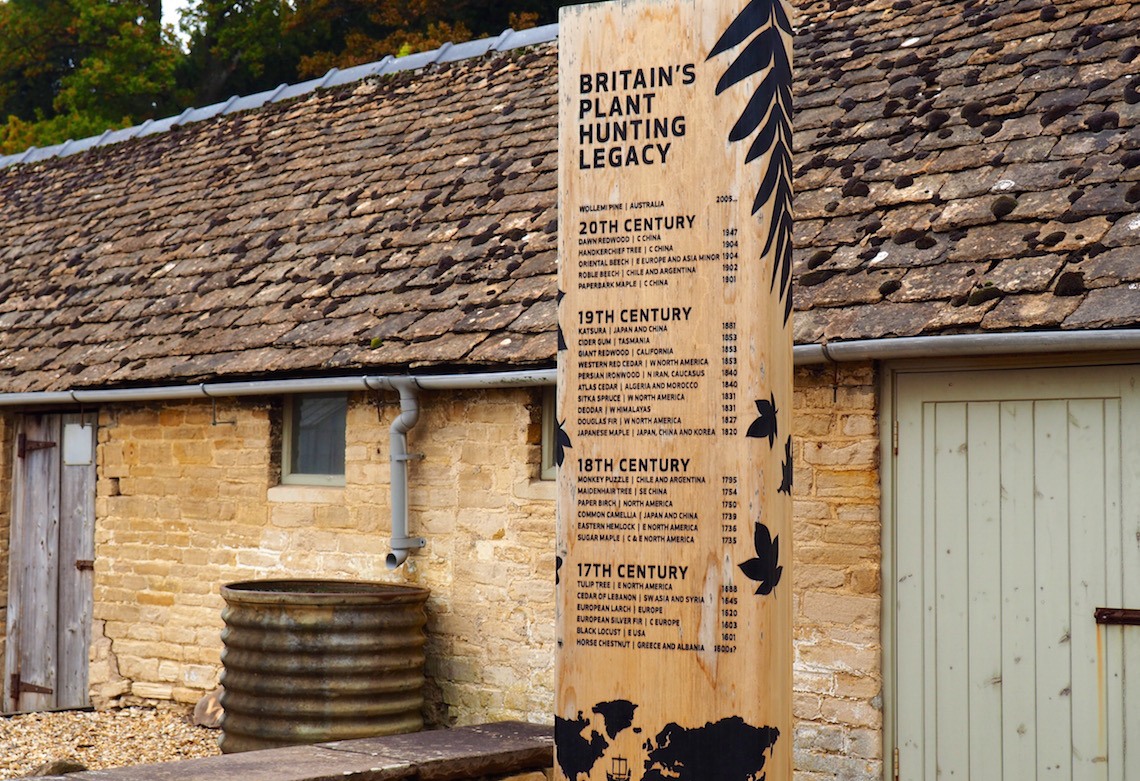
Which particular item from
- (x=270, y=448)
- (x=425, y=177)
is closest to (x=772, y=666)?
(x=270, y=448)

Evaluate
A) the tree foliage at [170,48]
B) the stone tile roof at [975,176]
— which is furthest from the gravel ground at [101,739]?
the tree foliage at [170,48]

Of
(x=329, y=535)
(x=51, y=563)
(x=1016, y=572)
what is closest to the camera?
(x=1016, y=572)

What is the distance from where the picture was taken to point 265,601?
22.6 feet

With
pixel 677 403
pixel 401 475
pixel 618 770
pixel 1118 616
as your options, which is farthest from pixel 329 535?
pixel 677 403

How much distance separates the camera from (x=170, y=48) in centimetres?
2289

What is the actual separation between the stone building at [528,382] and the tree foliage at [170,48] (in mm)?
8723

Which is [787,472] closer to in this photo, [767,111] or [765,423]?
[765,423]

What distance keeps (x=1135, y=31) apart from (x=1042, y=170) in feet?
3.96

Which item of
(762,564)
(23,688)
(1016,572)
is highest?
(762,564)

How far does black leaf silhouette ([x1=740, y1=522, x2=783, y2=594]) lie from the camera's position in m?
3.63

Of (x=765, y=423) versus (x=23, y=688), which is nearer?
(x=765, y=423)

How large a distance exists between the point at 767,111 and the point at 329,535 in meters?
5.06

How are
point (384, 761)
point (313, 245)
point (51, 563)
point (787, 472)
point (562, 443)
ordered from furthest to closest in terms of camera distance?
point (51, 563), point (313, 245), point (384, 761), point (562, 443), point (787, 472)

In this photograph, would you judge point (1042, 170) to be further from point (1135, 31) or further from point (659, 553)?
point (659, 553)
